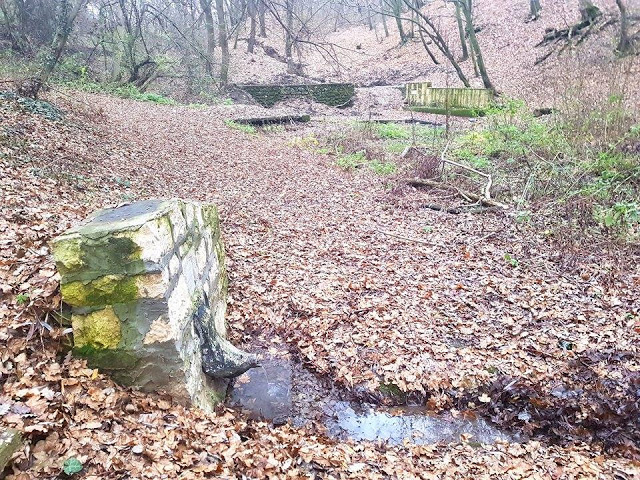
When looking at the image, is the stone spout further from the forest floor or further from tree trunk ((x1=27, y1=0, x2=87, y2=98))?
tree trunk ((x1=27, y1=0, x2=87, y2=98))

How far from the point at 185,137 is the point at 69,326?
10.5 meters

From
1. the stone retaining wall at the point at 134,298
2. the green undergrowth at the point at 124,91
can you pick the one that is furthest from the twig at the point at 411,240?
the green undergrowth at the point at 124,91

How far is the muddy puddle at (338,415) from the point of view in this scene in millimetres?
3820

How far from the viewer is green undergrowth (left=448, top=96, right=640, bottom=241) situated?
7180mm

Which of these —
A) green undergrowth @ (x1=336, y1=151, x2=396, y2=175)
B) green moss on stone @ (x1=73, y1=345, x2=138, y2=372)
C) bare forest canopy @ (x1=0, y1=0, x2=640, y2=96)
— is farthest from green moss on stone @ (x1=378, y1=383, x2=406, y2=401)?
bare forest canopy @ (x1=0, y1=0, x2=640, y2=96)

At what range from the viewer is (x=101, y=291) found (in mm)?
3057

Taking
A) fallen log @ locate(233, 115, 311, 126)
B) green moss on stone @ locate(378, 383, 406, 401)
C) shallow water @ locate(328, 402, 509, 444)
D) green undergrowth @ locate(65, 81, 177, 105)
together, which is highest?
green undergrowth @ locate(65, 81, 177, 105)

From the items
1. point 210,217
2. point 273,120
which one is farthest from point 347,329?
point 273,120

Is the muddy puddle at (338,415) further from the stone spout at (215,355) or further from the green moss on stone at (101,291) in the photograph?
the green moss on stone at (101,291)

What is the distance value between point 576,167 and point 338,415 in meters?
7.08

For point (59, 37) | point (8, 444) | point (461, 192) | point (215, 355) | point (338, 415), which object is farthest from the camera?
point (59, 37)

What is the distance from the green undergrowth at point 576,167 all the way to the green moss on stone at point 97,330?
6.49 metres

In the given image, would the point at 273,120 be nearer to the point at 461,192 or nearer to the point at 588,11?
the point at 461,192

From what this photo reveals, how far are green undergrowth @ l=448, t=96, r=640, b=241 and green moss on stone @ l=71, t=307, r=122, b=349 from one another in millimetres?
6494
